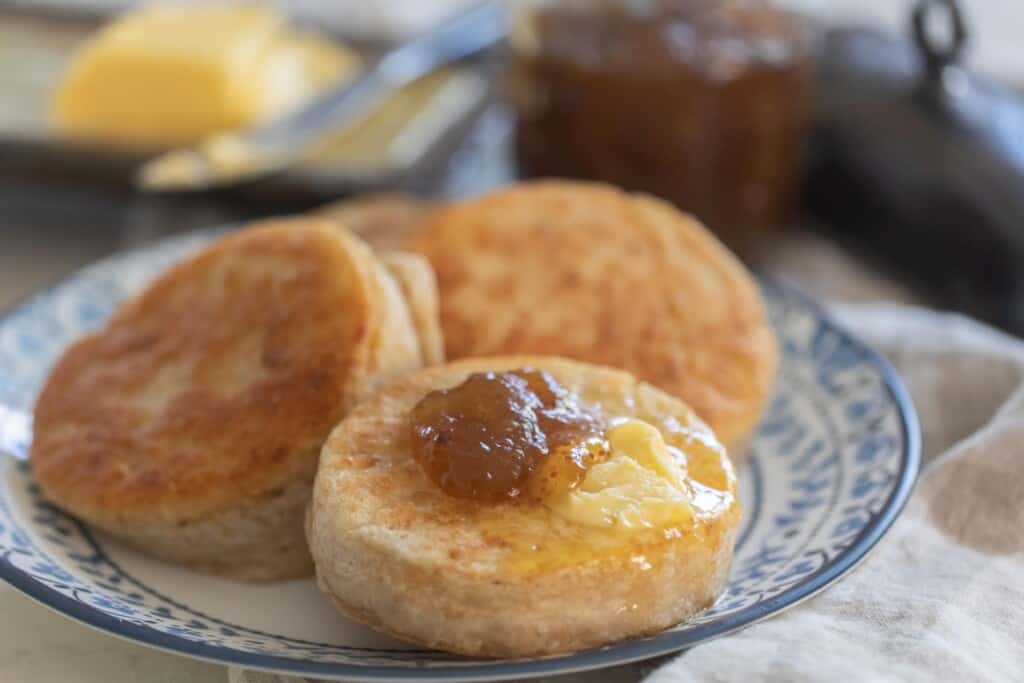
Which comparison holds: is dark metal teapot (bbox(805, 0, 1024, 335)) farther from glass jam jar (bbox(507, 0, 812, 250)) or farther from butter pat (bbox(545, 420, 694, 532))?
butter pat (bbox(545, 420, 694, 532))

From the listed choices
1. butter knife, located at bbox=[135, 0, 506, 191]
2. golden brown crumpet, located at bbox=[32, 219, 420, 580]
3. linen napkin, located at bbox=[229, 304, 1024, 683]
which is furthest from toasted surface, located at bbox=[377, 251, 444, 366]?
butter knife, located at bbox=[135, 0, 506, 191]

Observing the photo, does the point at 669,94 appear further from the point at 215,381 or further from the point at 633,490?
the point at 633,490

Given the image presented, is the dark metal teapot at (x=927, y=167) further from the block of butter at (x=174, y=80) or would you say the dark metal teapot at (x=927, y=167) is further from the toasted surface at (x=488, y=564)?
the block of butter at (x=174, y=80)

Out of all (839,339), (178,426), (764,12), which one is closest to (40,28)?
(764,12)

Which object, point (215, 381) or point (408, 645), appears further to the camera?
point (215, 381)

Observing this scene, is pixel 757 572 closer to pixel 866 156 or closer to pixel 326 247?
pixel 326 247

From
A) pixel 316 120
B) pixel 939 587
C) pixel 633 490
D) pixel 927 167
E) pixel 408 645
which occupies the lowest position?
pixel 408 645

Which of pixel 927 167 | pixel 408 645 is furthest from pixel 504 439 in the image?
pixel 927 167
